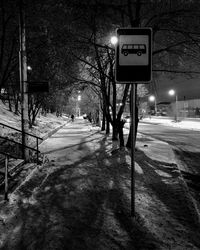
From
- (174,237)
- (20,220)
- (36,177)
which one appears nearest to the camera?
(174,237)

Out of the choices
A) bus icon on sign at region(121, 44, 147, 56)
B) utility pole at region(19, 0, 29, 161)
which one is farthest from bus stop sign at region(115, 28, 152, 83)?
utility pole at region(19, 0, 29, 161)

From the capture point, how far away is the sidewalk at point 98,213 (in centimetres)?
378

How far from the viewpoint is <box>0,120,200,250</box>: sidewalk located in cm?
378

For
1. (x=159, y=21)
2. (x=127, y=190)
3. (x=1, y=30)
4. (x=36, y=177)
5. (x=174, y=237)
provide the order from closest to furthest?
1. (x=174, y=237)
2. (x=127, y=190)
3. (x=36, y=177)
4. (x=159, y=21)
5. (x=1, y=30)

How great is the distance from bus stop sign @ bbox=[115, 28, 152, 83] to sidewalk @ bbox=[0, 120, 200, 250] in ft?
8.48

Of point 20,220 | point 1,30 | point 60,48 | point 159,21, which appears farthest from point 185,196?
point 1,30

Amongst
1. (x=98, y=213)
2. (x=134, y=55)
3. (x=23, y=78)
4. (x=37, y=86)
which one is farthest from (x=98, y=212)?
(x=23, y=78)

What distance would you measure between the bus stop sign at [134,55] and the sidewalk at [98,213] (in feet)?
8.48

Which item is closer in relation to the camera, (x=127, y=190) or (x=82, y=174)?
(x=127, y=190)

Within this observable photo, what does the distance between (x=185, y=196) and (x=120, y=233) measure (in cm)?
247

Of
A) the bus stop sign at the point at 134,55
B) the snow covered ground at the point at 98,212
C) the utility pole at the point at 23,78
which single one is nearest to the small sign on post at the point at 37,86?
the utility pole at the point at 23,78

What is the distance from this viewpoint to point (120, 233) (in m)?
4.02

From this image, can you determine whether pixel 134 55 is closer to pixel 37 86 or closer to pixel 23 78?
pixel 37 86

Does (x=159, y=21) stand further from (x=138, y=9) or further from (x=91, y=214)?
(x=91, y=214)
